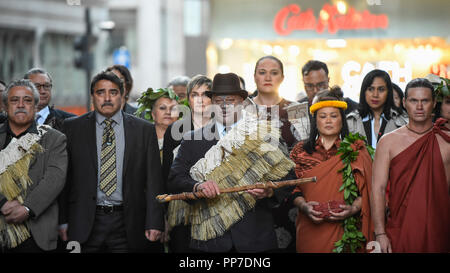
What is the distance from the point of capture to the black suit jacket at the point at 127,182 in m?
5.69

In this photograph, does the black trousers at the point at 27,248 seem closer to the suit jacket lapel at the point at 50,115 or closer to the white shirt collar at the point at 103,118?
the white shirt collar at the point at 103,118

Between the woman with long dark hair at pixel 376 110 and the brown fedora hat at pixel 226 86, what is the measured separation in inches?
66.0

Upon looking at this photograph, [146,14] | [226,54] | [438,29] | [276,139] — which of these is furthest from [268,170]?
[146,14]

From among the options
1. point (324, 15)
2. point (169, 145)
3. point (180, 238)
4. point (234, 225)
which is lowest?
point (180, 238)

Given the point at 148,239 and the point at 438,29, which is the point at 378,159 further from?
the point at 438,29

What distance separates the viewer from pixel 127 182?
18.9 ft

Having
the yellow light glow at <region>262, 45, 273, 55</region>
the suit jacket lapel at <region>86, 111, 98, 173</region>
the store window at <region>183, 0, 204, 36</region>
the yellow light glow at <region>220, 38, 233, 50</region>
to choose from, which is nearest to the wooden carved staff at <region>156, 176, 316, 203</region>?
the suit jacket lapel at <region>86, 111, 98, 173</region>

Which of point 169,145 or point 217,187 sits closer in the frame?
point 217,187

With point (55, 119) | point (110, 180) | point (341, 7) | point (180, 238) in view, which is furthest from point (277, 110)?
point (341, 7)

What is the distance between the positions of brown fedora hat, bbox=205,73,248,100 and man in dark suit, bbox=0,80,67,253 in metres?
1.38

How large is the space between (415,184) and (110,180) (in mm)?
2505

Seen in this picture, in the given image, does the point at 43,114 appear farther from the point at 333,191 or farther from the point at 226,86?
the point at 333,191

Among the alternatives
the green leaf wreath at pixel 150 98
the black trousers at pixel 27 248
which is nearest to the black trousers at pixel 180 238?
the black trousers at pixel 27 248

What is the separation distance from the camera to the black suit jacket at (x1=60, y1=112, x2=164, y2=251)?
18.7 ft
